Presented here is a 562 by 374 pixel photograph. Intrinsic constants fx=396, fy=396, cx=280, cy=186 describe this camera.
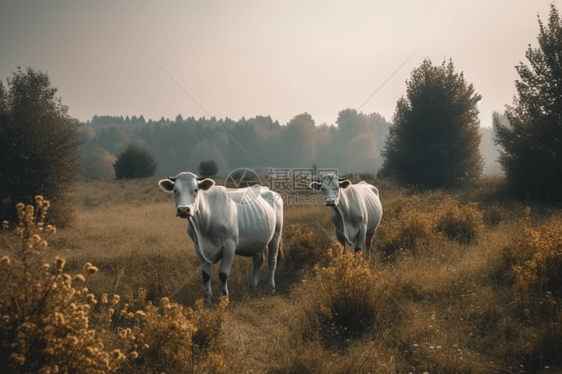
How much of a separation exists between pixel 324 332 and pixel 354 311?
1.71 feet

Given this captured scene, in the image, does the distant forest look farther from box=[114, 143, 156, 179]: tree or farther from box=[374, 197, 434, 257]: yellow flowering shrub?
box=[374, 197, 434, 257]: yellow flowering shrub

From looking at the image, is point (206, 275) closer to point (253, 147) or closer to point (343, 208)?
point (343, 208)

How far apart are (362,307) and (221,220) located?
2.78m

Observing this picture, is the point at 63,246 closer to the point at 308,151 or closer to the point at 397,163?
the point at 397,163

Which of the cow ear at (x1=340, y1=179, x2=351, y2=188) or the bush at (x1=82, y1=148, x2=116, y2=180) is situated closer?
the cow ear at (x1=340, y1=179, x2=351, y2=188)

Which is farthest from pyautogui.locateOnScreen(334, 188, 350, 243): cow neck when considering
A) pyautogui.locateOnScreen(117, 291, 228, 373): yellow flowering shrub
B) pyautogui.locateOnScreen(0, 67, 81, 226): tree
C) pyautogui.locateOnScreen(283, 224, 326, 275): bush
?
pyautogui.locateOnScreen(0, 67, 81, 226): tree

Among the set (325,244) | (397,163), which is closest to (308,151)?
(397,163)

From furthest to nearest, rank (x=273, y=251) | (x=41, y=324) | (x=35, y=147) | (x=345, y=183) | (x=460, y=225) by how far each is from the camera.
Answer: (x=35, y=147) < (x=460, y=225) < (x=345, y=183) < (x=273, y=251) < (x=41, y=324)

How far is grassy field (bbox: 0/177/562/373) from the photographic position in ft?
14.6

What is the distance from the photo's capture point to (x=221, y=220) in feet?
22.7

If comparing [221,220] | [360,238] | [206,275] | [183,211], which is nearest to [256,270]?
[206,275]

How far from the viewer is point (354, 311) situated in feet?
18.6

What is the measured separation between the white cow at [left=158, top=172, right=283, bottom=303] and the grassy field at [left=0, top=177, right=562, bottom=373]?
0.79 m

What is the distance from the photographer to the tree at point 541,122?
56.6 feet
